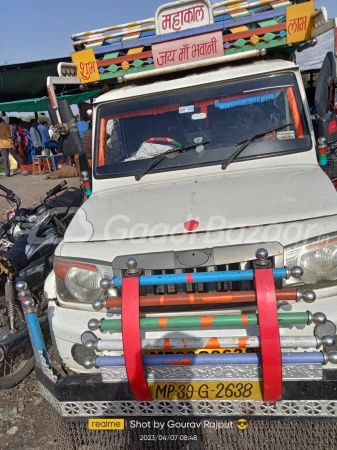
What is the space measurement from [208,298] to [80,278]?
2.92 feet

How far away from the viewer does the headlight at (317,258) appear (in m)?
2.28

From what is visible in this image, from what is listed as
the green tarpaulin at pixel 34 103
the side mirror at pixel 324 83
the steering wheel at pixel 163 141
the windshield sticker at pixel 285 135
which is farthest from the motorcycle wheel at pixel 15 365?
the green tarpaulin at pixel 34 103

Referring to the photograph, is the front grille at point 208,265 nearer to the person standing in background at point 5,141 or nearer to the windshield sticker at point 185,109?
the windshield sticker at point 185,109

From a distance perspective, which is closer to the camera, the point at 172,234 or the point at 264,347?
the point at 264,347

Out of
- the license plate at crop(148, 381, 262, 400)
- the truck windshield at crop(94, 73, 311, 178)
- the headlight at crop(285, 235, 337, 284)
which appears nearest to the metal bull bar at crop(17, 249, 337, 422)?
the license plate at crop(148, 381, 262, 400)

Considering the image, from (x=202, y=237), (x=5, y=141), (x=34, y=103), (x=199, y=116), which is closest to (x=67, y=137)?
(x=199, y=116)

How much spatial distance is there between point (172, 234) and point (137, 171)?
1061mm

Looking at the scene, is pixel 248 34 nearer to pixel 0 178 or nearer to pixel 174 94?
pixel 174 94

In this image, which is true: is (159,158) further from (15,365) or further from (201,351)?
(15,365)

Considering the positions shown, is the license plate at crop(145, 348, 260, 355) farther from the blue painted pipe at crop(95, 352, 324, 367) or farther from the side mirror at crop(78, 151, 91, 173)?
the side mirror at crop(78, 151, 91, 173)

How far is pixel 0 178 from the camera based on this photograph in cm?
1517

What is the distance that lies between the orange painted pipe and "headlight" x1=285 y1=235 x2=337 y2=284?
0.31m

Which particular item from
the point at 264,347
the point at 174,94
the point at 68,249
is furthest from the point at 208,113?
the point at 264,347

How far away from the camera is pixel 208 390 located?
2146mm
